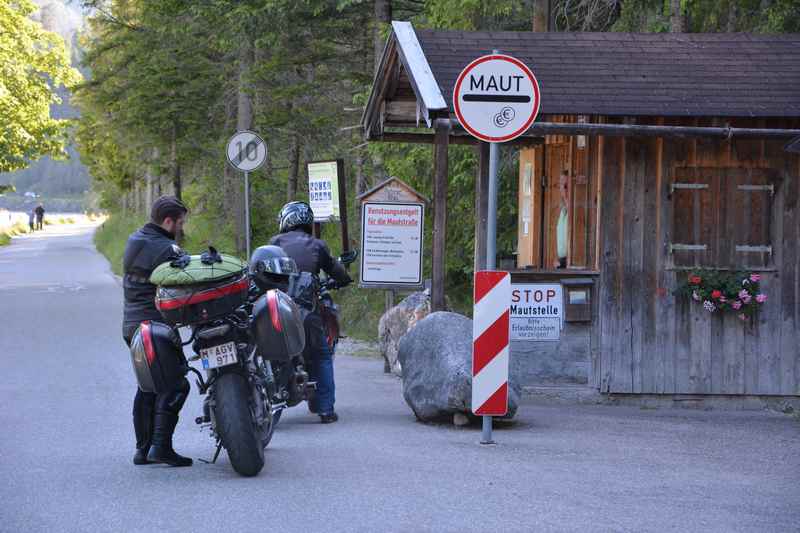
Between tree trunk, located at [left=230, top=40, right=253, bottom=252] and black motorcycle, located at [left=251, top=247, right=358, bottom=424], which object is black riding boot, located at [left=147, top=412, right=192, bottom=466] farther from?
tree trunk, located at [left=230, top=40, right=253, bottom=252]

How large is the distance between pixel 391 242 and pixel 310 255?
13.5ft

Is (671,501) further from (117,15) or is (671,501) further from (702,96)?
(117,15)

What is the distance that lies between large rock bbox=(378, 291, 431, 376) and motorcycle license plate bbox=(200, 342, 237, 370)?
6.26 metres

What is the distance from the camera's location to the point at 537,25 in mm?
19109

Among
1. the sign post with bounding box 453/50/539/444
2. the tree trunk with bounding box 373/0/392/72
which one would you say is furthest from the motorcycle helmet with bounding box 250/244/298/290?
the tree trunk with bounding box 373/0/392/72

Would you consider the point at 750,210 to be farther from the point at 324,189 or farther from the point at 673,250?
the point at 324,189

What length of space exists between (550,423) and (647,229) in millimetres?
2684

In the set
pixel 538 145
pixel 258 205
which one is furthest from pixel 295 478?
pixel 258 205

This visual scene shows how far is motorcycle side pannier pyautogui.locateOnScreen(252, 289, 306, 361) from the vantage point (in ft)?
25.1

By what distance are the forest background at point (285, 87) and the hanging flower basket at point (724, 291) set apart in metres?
6.58

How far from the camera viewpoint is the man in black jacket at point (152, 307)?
8.12m

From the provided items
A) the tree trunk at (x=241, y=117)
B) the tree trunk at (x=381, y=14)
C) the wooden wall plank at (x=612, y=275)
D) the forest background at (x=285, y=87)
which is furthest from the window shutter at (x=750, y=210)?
the tree trunk at (x=241, y=117)

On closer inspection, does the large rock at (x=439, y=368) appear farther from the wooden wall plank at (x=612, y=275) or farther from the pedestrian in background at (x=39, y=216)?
the pedestrian in background at (x=39, y=216)

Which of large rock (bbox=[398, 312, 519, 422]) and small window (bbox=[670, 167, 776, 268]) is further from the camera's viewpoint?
small window (bbox=[670, 167, 776, 268])
